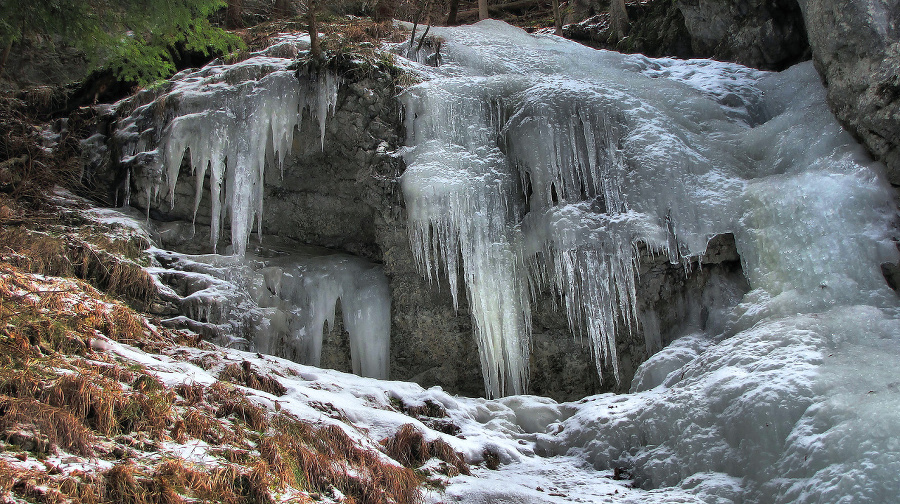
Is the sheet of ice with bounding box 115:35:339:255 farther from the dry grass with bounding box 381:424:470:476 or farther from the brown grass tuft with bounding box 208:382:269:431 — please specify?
the dry grass with bounding box 381:424:470:476

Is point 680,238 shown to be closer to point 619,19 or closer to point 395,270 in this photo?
point 395,270

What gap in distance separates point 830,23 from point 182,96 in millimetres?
8652

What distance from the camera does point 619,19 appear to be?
41.0 ft

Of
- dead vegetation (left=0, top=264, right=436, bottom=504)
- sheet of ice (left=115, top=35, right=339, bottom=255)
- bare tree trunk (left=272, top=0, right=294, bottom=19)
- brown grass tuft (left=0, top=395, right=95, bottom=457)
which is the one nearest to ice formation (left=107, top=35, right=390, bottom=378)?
sheet of ice (left=115, top=35, right=339, bottom=255)

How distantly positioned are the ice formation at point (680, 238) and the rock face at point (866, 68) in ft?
0.74

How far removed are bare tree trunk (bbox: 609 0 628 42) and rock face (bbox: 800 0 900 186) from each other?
5.35 metres

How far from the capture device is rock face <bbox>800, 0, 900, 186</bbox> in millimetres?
6355

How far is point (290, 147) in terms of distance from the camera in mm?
8398

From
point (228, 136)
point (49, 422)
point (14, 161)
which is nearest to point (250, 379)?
point (49, 422)

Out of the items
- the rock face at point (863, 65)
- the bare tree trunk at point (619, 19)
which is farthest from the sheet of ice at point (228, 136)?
the bare tree trunk at point (619, 19)

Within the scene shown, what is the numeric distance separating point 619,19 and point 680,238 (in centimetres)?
710

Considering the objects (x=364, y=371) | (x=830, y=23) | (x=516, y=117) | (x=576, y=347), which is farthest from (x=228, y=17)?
(x=830, y=23)

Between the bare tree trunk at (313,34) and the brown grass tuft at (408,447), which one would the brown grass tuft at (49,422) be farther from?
the bare tree trunk at (313,34)

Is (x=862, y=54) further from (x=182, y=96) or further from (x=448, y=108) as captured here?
(x=182, y=96)
